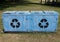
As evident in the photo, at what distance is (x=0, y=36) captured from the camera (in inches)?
335

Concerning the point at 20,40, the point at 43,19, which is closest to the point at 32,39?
the point at 20,40

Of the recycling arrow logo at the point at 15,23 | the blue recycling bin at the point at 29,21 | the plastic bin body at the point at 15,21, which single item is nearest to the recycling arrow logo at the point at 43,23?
the blue recycling bin at the point at 29,21

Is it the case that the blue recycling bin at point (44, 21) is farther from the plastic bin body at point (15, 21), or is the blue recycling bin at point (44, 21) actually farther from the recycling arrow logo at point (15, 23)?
the recycling arrow logo at point (15, 23)

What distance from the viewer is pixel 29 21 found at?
28.6ft

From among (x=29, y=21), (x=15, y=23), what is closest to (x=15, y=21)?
(x=15, y=23)

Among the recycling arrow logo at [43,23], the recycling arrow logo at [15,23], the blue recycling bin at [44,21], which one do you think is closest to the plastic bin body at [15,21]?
the recycling arrow logo at [15,23]

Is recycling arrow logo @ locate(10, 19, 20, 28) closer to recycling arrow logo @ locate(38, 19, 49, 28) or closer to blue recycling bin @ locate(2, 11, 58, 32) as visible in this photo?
blue recycling bin @ locate(2, 11, 58, 32)

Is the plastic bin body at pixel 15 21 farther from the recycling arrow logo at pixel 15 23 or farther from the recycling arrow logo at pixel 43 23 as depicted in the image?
the recycling arrow logo at pixel 43 23

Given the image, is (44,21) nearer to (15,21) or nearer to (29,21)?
(29,21)

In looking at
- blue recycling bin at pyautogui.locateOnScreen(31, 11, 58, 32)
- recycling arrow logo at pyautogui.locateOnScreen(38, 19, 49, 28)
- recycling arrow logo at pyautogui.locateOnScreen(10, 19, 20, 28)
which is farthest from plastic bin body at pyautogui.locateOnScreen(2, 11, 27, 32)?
recycling arrow logo at pyautogui.locateOnScreen(38, 19, 49, 28)

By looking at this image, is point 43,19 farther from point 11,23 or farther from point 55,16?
point 11,23

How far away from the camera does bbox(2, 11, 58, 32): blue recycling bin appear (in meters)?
8.66

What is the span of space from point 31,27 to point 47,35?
75cm

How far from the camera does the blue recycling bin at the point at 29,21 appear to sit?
8664 millimetres
